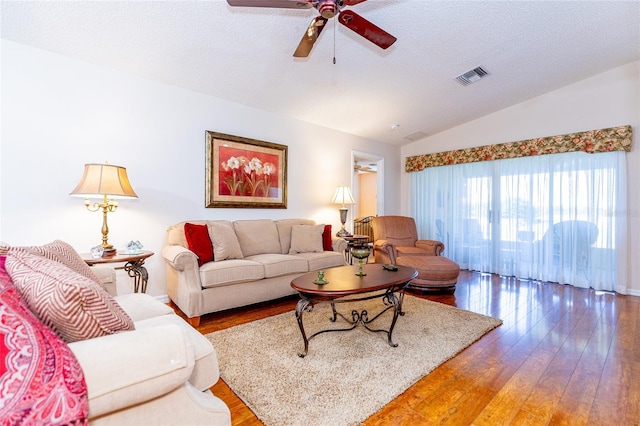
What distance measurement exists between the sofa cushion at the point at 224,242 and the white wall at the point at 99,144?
21.1 inches

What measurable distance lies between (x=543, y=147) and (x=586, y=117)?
59cm

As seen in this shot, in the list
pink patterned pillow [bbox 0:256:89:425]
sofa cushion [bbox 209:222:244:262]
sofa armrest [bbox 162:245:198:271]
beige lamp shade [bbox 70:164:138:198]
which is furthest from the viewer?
sofa cushion [bbox 209:222:244:262]

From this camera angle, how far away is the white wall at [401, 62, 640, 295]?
3697mm

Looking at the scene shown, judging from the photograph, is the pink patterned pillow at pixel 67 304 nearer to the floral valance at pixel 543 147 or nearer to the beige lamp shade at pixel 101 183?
the beige lamp shade at pixel 101 183

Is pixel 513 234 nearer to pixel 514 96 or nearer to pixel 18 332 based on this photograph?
pixel 514 96

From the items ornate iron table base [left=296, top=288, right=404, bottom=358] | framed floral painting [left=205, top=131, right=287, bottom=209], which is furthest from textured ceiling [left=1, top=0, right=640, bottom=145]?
ornate iron table base [left=296, top=288, right=404, bottom=358]

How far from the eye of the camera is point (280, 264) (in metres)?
3.15

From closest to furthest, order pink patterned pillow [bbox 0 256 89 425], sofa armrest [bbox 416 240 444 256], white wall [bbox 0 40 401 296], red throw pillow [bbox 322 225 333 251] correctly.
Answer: pink patterned pillow [bbox 0 256 89 425], white wall [bbox 0 40 401 296], red throw pillow [bbox 322 225 333 251], sofa armrest [bbox 416 240 444 256]

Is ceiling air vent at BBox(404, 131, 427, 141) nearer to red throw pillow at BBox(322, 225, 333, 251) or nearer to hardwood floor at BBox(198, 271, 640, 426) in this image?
red throw pillow at BBox(322, 225, 333, 251)

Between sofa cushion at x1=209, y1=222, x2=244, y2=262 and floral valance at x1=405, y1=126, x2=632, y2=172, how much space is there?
4091 mm

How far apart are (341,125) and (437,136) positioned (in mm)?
2079

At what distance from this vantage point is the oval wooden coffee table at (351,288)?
2.04 meters

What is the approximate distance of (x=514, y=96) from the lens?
4324 mm

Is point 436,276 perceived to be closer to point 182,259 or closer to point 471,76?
point 471,76
